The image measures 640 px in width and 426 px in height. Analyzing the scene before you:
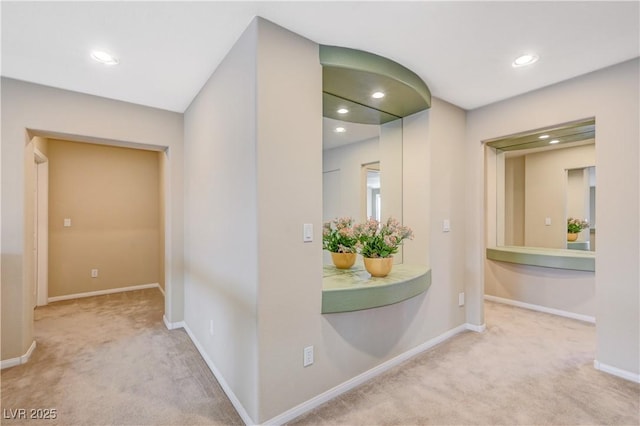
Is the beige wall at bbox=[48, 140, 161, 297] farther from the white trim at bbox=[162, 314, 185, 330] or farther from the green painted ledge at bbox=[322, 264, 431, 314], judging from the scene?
the green painted ledge at bbox=[322, 264, 431, 314]

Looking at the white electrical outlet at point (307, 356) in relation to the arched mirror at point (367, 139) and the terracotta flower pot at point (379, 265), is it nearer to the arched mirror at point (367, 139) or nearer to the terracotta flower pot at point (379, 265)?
the terracotta flower pot at point (379, 265)

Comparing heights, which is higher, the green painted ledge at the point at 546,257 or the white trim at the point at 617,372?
the green painted ledge at the point at 546,257

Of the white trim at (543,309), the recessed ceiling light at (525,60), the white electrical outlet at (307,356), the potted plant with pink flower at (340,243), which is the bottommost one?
the white trim at (543,309)

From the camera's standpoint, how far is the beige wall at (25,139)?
97.9 inches

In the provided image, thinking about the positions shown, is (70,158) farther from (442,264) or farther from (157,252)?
(442,264)

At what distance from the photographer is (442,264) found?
305 centimetres

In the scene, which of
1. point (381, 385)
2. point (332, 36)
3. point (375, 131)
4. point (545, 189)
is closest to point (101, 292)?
point (381, 385)

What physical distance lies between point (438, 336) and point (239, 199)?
240cm

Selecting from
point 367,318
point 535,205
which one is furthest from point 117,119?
point 535,205

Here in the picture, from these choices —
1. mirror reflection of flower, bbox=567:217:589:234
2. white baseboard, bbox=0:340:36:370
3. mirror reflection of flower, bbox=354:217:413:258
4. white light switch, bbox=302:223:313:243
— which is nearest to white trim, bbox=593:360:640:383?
mirror reflection of flower, bbox=567:217:589:234

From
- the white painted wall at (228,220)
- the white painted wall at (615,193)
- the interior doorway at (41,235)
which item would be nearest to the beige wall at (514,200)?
the white painted wall at (615,193)

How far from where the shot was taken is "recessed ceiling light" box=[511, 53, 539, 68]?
2.22 meters

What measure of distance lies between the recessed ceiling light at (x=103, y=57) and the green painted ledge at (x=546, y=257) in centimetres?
487

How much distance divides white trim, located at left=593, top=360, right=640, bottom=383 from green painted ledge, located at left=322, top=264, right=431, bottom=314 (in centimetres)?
146
